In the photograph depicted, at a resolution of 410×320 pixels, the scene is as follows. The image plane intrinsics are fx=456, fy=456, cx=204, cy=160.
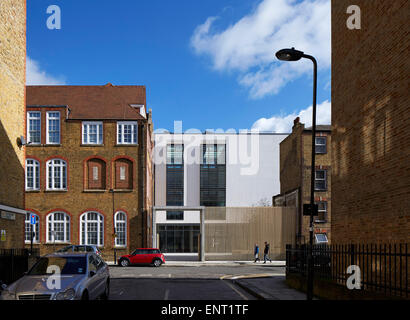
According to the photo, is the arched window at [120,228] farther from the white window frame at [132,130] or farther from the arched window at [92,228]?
the white window frame at [132,130]

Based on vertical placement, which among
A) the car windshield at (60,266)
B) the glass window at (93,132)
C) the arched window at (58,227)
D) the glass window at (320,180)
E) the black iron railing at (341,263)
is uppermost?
the glass window at (93,132)

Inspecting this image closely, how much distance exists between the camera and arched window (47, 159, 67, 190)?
123 ft

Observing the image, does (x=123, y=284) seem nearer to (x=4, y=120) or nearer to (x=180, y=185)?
(x=4, y=120)

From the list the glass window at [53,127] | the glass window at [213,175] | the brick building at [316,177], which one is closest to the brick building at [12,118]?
the glass window at [53,127]

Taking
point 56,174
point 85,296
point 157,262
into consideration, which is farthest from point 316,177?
point 85,296

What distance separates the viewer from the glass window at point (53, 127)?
37812mm

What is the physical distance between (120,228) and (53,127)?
1008 centimetres

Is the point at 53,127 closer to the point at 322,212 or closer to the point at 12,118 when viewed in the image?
→ the point at 12,118

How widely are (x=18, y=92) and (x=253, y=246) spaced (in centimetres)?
2385

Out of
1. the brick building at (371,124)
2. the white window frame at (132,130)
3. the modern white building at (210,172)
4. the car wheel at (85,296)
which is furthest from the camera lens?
the modern white building at (210,172)

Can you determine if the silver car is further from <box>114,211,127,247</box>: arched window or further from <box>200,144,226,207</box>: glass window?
<box>200,144,226,207</box>: glass window

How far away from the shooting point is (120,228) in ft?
123

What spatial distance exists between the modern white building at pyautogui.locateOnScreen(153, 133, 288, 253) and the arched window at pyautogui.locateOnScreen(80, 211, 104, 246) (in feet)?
80.0

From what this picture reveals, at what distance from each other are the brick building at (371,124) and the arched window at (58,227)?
26414 mm
